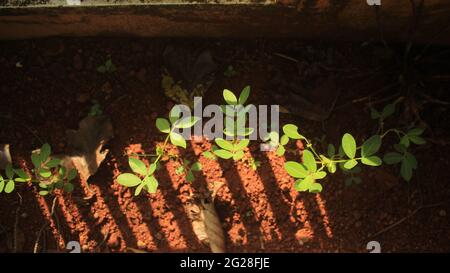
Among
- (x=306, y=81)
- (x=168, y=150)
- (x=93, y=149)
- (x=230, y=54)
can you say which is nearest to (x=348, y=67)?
(x=306, y=81)

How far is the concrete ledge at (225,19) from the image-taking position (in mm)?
2189

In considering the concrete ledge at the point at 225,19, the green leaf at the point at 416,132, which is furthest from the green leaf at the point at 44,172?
the green leaf at the point at 416,132

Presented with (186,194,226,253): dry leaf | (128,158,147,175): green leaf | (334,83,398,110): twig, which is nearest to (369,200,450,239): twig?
(334,83,398,110): twig

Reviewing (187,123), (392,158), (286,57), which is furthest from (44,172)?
(392,158)

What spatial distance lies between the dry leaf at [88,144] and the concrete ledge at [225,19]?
51 cm

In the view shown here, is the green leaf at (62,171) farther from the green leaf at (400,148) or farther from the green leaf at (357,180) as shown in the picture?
the green leaf at (400,148)

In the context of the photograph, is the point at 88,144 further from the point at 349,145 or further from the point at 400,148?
the point at 400,148

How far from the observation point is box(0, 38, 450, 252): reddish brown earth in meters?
2.42

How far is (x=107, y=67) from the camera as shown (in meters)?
2.58

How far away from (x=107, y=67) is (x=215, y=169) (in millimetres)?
827

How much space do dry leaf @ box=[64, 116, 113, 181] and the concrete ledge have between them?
51 cm

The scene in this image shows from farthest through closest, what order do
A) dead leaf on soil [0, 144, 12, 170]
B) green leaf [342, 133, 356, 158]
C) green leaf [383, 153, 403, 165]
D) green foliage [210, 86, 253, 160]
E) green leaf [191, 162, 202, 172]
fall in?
dead leaf on soil [0, 144, 12, 170], green leaf [191, 162, 202, 172], green leaf [383, 153, 403, 165], green foliage [210, 86, 253, 160], green leaf [342, 133, 356, 158]

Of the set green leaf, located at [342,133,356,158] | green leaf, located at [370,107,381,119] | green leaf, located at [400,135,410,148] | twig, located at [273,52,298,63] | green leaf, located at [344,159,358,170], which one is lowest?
green leaf, located at [344,159,358,170]

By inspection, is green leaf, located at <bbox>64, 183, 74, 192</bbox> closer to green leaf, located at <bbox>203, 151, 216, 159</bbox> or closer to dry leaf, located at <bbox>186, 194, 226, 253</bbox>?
dry leaf, located at <bbox>186, 194, 226, 253</bbox>
